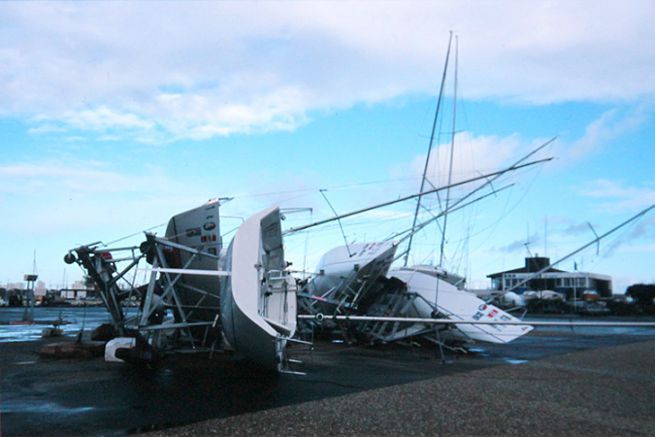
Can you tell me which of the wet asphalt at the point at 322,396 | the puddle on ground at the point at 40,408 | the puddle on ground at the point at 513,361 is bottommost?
the puddle on ground at the point at 513,361

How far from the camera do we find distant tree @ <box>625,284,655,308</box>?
244ft

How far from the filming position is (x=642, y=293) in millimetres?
76500

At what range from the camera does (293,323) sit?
44.0ft

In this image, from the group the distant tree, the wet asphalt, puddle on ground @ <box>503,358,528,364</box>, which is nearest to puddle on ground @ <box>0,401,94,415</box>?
the wet asphalt

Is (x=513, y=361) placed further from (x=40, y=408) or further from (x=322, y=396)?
(x=40, y=408)

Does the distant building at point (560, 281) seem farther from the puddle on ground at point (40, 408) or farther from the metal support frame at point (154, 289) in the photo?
the puddle on ground at point (40, 408)

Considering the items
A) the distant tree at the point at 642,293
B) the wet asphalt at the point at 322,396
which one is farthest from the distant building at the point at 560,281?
the wet asphalt at the point at 322,396

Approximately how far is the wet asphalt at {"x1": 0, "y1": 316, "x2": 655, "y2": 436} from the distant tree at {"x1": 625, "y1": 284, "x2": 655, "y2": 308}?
64693mm

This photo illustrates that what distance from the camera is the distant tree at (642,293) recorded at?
7436 centimetres

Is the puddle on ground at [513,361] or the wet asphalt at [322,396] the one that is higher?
the wet asphalt at [322,396]

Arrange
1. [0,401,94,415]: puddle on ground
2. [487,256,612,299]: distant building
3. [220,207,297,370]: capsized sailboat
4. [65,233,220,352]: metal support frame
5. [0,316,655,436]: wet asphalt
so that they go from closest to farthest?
1. [0,316,655,436]: wet asphalt
2. [0,401,94,415]: puddle on ground
3. [220,207,297,370]: capsized sailboat
4. [65,233,220,352]: metal support frame
5. [487,256,612,299]: distant building

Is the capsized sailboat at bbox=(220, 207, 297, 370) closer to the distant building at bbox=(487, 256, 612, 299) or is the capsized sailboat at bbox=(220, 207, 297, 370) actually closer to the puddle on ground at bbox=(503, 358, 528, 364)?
the puddle on ground at bbox=(503, 358, 528, 364)

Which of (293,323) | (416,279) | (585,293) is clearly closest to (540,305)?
(585,293)

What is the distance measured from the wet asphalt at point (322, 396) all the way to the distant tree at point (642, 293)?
64.7 meters
